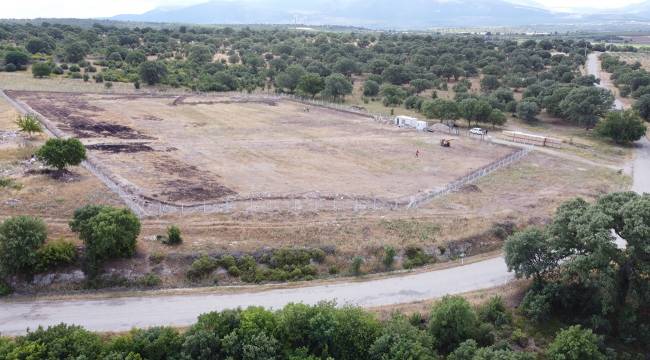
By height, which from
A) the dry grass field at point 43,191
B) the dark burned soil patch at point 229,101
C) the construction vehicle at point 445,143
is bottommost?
the construction vehicle at point 445,143

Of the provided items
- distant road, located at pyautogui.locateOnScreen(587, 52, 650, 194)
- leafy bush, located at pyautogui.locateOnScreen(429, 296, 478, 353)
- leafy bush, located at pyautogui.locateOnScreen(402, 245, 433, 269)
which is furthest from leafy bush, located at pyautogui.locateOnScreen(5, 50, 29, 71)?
distant road, located at pyautogui.locateOnScreen(587, 52, 650, 194)

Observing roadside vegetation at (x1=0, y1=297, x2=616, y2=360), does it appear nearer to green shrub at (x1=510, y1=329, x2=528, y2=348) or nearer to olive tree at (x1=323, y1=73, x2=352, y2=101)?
green shrub at (x1=510, y1=329, x2=528, y2=348)

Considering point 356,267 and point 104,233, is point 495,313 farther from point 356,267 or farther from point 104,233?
point 104,233

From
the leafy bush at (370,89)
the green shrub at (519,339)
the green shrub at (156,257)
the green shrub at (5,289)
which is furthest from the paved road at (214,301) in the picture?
the leafy bush at (370,89)

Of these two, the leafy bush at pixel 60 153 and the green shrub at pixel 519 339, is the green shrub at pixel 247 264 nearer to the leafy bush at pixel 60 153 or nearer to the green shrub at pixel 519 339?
the green shrub at pixel 519 339

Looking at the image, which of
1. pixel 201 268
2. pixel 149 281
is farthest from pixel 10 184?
pixel 201 268
